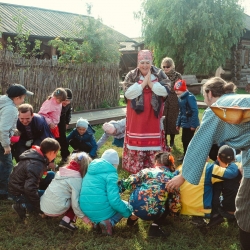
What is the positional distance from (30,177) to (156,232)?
4.56ft

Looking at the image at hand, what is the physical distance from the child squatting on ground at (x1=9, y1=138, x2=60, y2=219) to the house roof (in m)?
15.2

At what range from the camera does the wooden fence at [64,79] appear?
9.02 meters

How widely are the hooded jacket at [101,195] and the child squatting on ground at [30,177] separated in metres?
0.51

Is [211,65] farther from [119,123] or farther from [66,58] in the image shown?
[119,123]

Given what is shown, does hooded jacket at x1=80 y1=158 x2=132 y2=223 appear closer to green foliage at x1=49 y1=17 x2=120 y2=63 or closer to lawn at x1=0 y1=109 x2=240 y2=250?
lawn at x1=0 y1=109 x2=240 y2=250

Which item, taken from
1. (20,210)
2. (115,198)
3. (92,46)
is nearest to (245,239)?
(115,198)

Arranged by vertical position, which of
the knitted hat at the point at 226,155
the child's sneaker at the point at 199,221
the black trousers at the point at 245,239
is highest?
the knitted hat at the point at 226,155

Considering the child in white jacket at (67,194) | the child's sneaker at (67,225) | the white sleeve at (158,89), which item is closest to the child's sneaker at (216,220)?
the child in white jacket at (67,194)

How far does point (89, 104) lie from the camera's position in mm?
11281

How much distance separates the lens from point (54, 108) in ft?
17.7

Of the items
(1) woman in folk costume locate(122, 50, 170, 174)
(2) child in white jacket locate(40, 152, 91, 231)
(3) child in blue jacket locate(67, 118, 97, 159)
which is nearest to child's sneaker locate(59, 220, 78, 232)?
(2) child in white jacket locate(40, 152, 91, 231)

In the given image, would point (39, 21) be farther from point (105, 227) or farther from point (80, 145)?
point (105, 227)

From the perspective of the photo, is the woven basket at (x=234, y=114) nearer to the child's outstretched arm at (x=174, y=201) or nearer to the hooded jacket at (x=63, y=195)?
the child's outstretched arm at (x=174, y=201)

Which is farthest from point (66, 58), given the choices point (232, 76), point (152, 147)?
point (232, 76)
